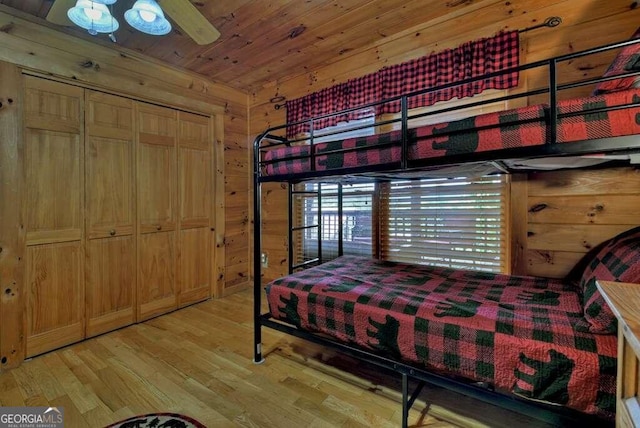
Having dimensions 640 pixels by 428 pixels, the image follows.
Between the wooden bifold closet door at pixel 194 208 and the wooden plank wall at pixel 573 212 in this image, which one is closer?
the wooden plank wall at pixel 573 212

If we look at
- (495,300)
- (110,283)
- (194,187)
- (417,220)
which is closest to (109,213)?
(110,283)

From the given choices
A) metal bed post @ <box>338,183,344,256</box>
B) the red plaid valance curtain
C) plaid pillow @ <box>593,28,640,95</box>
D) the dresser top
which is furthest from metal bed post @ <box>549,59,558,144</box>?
metal bed post @ <box>338,183,344,256</box>

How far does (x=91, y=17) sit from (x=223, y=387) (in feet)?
6.72

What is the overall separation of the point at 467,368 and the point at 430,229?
132 centimetres

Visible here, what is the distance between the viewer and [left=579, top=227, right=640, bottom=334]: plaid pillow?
3.49 feet

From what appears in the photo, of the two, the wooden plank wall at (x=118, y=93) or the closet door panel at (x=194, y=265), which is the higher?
the wooden plank wall at (x=118, y=93)

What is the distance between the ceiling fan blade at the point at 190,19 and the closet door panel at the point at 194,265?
6.36 ft

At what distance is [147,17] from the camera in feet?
4.67

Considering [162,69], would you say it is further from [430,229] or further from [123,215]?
[430,229]

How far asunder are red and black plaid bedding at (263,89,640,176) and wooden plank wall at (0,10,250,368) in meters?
1.86

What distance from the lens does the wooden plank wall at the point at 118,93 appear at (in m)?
1.99

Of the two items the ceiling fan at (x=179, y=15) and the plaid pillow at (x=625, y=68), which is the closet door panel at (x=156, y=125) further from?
the plaid pillow at (x=625, y=68)

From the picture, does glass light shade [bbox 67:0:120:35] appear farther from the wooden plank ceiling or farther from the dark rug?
the dark rug

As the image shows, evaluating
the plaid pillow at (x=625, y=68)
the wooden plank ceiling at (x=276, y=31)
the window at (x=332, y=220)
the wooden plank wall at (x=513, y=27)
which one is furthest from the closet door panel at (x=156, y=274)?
the plaid pillow at (x=625, y=68)
